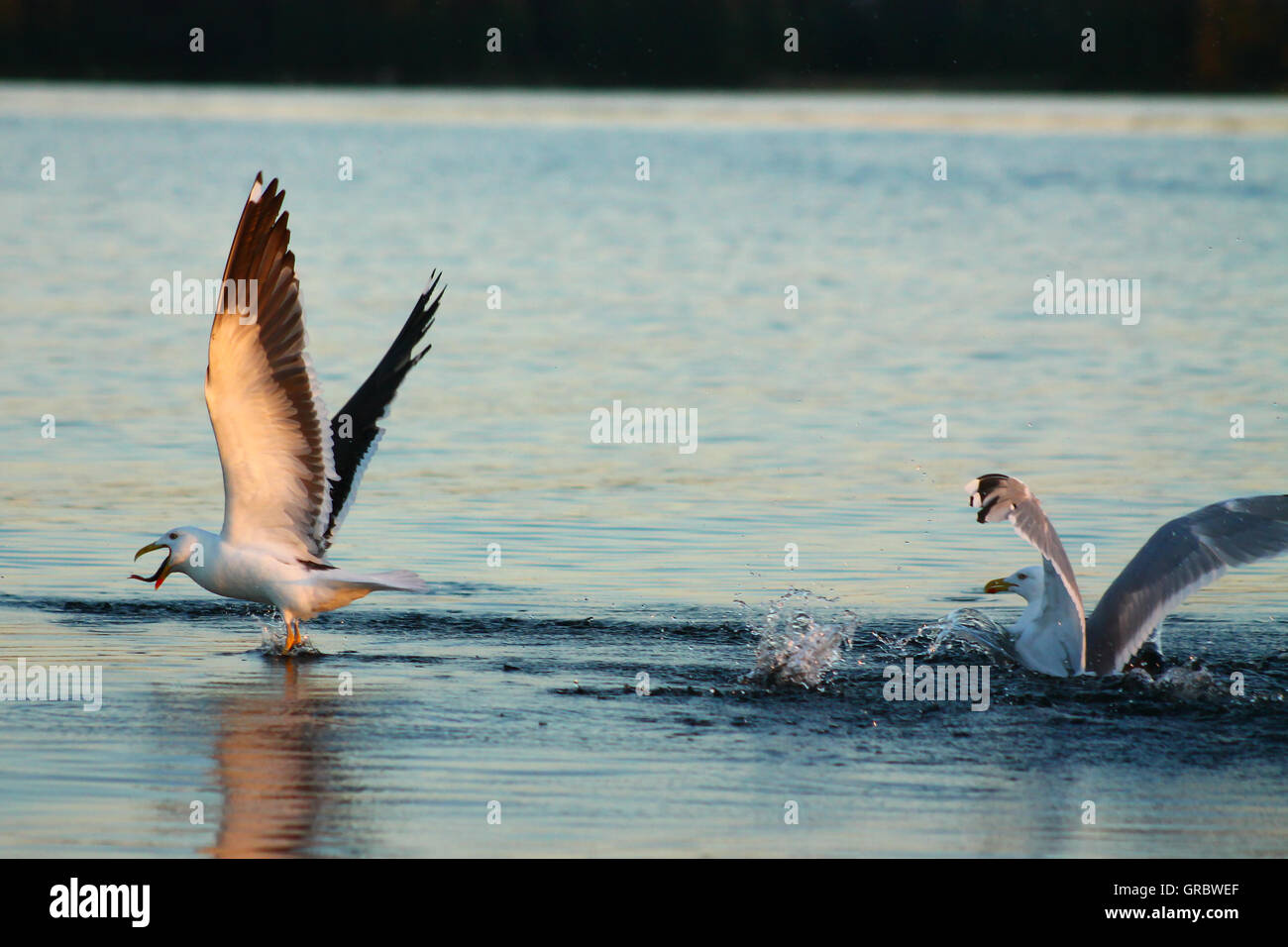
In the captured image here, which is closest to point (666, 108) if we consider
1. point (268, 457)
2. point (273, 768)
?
point (268, 457)

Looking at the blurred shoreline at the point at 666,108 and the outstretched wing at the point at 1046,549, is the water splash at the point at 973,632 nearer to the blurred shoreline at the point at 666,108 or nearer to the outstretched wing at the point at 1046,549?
the outstretched wing at the point at 1046,549

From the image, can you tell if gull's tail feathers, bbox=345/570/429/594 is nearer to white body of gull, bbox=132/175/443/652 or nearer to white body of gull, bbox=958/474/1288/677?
white body of gull, bbox=132/175/443/652

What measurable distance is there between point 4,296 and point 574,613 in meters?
14.3

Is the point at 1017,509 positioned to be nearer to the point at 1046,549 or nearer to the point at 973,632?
the point at 1046,549

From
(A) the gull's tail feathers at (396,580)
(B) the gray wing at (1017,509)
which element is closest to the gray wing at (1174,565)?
(B) the gray wing at (1017,509)

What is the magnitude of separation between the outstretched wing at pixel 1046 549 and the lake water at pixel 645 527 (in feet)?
0.77

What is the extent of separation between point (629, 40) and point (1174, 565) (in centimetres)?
5364

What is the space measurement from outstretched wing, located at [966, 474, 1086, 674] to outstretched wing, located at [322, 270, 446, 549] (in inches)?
119

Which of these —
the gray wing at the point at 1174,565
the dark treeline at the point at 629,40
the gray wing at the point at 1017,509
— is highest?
the dark treeline at the point at 629,40

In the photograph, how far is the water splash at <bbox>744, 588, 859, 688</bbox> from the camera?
9.98m

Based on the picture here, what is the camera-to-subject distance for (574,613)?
11.2 metres

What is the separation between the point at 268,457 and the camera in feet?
32.7

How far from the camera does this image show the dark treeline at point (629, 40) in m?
59.9

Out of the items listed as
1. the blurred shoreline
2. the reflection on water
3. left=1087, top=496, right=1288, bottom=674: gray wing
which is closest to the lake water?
the reflection on water
